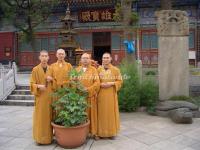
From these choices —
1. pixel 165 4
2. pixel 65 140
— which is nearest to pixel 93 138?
pixel 65 140

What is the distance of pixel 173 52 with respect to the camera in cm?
939

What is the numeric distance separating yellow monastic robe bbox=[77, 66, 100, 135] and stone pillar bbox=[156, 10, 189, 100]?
3.14 m

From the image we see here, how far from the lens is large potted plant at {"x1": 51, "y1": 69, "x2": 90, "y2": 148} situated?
6.36 metres

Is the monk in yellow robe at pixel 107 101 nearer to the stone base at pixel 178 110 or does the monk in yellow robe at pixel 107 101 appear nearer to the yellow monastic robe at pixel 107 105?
the yellow monastic robe at pixel 107 105

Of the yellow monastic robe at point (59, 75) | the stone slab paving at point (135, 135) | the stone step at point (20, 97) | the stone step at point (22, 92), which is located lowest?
the stone slab paving at point (135, 135)

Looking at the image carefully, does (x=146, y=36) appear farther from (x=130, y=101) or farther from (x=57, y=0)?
(x=130, y=101)

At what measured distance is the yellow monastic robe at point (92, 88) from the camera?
670cm

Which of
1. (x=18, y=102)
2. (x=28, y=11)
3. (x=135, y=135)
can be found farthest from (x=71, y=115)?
(x=28, y=11)

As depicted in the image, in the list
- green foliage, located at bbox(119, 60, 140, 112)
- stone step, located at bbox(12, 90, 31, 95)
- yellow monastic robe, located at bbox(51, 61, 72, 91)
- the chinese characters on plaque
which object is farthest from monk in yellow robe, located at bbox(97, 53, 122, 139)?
the chinese characters on plaque

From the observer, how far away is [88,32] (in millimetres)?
21688

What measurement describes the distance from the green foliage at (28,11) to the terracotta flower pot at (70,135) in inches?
552

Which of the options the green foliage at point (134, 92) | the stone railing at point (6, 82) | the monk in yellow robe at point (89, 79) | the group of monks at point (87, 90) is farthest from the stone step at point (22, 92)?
the monk in yellow robe at point (89, 79)

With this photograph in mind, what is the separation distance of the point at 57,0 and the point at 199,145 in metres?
16.0

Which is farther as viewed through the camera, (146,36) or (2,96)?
(146,36)
